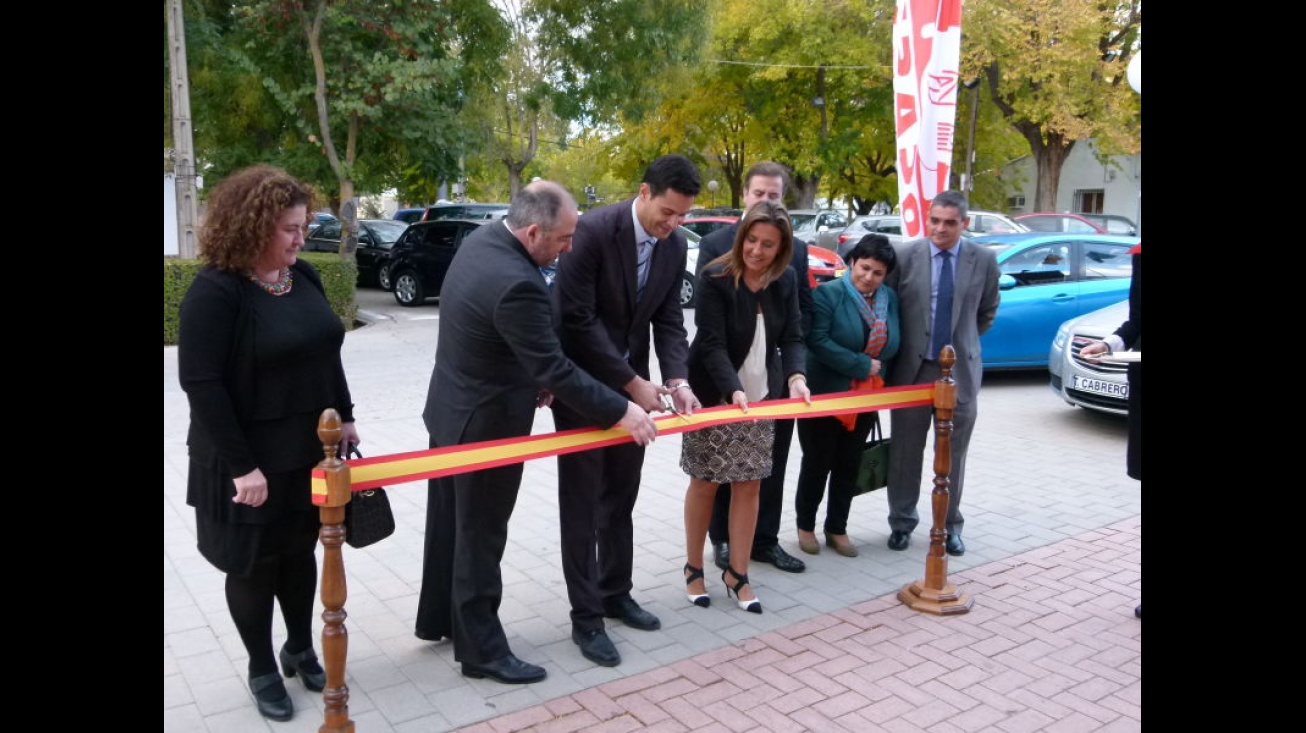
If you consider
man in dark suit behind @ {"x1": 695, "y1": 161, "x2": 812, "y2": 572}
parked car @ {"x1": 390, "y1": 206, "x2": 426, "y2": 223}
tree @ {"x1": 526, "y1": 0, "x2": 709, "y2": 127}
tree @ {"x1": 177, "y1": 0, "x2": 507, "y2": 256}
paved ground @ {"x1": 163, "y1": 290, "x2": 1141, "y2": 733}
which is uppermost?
tree @ {"x1": 526, "y1": 0, "x2": 709, "y2": 127}

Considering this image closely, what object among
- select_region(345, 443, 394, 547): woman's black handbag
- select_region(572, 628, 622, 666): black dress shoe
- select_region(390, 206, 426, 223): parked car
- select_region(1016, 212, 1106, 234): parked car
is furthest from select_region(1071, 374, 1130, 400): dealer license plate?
select_region(390, 206, 426, 223): parked car

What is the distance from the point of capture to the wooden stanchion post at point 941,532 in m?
4.59

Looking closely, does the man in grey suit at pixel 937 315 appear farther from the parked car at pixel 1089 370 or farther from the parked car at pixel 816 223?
the parked car at pixel 816 223

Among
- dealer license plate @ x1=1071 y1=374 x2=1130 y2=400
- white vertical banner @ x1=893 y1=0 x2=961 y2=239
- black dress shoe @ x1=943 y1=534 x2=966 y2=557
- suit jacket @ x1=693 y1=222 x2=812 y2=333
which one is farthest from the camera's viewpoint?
white vertical banner @ x1=893 y1=0 x2=961 y2=239

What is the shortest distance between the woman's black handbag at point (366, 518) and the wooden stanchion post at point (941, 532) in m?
2.41

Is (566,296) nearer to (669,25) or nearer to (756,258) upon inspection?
(756,258)

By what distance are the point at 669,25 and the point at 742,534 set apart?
52.1 ft

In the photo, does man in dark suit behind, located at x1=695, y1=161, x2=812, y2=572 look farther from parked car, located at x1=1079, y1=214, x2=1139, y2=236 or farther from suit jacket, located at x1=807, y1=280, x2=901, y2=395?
parked car, located at x1=1079, y1=214, x2=1139, y2=236

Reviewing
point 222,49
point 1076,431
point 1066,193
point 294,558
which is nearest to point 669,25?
point 222,49

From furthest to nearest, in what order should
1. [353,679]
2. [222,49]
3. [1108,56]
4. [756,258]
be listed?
[1108,56] < [222,49] < [756,258] < [353,679]

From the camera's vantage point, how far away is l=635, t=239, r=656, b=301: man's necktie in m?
4.18

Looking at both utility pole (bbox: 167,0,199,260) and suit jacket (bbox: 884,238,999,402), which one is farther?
utility pole (bbox: 167,0,199,260)

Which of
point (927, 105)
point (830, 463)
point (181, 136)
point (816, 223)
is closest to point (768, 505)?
point (830, 463)
